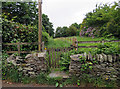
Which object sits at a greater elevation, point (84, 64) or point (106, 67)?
point (84, 64)

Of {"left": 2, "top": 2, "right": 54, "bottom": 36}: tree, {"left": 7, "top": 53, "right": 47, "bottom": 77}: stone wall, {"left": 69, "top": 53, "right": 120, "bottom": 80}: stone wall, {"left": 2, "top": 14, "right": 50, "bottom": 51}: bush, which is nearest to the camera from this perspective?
{"left": 69, "top": 53, "right": 120, "bottom": 80}: stone wall

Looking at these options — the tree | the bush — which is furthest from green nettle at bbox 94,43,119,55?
the tree

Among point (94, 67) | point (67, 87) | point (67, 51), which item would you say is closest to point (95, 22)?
point (67, 51)

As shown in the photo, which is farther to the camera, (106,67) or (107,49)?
(107,49)

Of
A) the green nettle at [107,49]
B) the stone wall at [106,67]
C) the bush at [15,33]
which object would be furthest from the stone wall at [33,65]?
the green nettle at [107,49]

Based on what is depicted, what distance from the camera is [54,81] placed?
365 centimetres

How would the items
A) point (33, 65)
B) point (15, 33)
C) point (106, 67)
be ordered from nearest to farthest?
point (106, 67) → point (33, 65) → point (15, 33)

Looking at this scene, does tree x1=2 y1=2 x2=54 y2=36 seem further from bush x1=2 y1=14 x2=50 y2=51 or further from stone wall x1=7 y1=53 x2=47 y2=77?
stone wall x1=7 y1=53 x2=47 y2=77

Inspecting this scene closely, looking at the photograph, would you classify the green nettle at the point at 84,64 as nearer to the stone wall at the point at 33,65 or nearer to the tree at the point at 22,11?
the stone wall at the point at 33,65

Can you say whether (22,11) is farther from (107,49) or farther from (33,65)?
(107,49)

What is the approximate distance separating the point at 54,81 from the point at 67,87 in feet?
1.68

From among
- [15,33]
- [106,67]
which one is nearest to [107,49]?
[106,67]

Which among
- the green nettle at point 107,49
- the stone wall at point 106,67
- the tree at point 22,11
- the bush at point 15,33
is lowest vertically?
the stone wall at point 106,67

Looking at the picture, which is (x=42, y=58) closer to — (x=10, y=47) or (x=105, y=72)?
(x=10, y=47)
